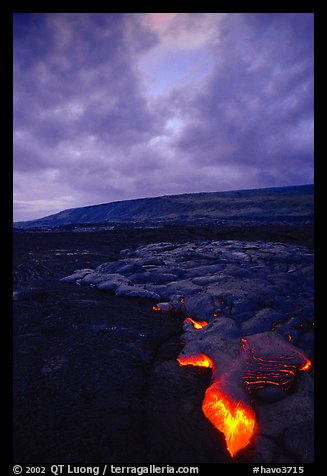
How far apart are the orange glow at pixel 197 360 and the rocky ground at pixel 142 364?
0.11 metres

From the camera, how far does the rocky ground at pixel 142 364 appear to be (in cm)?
253

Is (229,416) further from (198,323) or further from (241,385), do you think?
(198,323)

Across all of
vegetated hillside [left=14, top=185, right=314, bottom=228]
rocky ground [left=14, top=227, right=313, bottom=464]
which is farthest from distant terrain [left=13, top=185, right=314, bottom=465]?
vegetated hillside [left=14, top=185, right=314, bottom=228]

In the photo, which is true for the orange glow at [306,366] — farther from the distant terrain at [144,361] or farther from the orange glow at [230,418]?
the orange glow at [230,418]

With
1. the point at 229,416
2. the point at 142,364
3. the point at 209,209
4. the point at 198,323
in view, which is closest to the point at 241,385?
the point at 229,416

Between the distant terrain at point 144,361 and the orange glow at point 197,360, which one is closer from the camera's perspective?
the distant terrain at point 144,361

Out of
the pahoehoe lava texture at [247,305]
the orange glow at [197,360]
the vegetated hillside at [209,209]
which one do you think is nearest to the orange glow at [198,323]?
the pahoehoe lava texture at [247,305]

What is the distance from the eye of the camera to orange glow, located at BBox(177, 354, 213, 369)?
3.82 meters

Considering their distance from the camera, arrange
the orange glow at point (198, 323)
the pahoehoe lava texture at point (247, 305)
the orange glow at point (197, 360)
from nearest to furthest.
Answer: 1. the pahoehoe lava texture at point (247, 305)
2. the orange glow at point (197, 360)
3. the orange glow at point (198, 323)

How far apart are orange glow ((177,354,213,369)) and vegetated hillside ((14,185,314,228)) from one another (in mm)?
30604

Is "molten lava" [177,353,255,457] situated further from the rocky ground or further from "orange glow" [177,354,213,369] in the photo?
"orange glow" [177,354,213,369]

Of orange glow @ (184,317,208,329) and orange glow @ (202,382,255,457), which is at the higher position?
orange glow @ (184,317,208,329)
